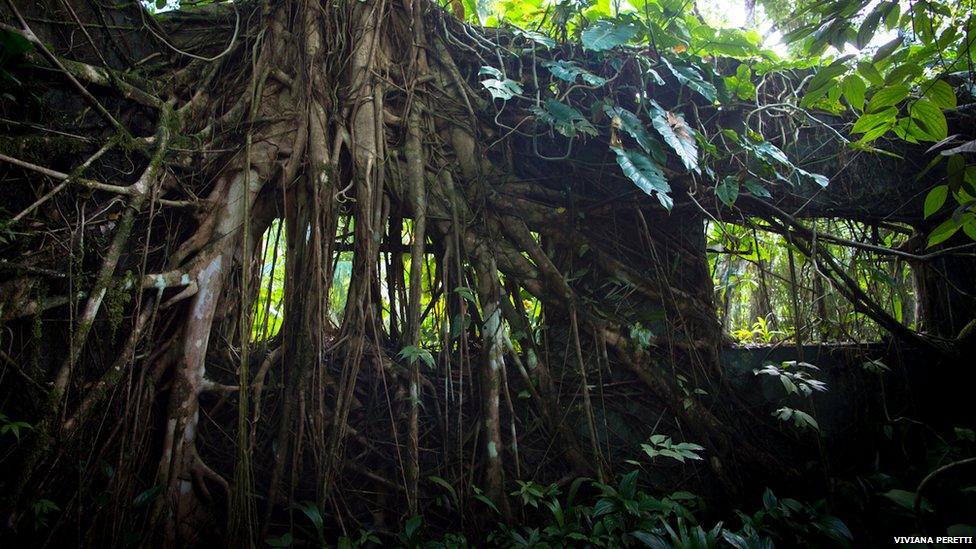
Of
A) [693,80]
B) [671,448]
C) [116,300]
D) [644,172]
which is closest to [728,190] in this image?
[644,172]

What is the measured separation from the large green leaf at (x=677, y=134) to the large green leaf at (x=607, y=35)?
0.37m

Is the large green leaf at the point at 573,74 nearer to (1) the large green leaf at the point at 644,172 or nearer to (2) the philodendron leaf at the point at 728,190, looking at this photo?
(1) the large green leaf at the point at 644,172

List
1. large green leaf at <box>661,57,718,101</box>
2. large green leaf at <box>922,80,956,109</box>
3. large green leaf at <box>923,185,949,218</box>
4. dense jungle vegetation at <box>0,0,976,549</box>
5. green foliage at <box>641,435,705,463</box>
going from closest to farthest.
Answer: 1. large green leaf at <box>922,80,956,109</box>
2. large green leaf at <box>923,185,949,218</box>
3. dense jungle vegetation at <box>0,0,976,549</box>
4. green foliage at <box>641,435,705,463</box>
5. large green leaf at <box>661,57,718,101</box>

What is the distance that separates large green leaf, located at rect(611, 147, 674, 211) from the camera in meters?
2.78

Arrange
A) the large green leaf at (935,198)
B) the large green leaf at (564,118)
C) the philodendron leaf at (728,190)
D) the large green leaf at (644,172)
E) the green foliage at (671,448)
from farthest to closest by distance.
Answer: the philodendron leaf at (728,190)
the large green leaf at (564,118)
the large green leaf at (644,172)
the green foliage at (671,448)
the large green leaf at (935,198)

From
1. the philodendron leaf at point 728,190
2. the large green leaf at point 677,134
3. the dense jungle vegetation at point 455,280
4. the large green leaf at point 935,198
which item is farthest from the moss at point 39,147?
the large green leaf at point 935,198

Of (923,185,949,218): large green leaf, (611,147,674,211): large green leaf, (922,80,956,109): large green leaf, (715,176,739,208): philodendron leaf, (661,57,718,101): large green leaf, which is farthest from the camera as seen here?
(661,57,718,101): large green leaf

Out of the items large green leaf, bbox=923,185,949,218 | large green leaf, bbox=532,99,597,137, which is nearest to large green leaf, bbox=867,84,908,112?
large green leaf, bbox=923,185,949,218

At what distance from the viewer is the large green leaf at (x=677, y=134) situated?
2826 millimetres

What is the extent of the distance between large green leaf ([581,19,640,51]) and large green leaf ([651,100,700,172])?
1.22 ft

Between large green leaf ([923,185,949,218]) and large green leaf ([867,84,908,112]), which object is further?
large green leaf ([923,185,949,218])

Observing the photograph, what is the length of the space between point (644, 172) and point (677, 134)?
32 cm

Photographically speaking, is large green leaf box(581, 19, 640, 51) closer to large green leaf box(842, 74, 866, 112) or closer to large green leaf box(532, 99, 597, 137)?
large green leaf box(532, 99, 597, 137)

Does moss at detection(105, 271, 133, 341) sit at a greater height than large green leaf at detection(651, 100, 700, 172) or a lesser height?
lesser
